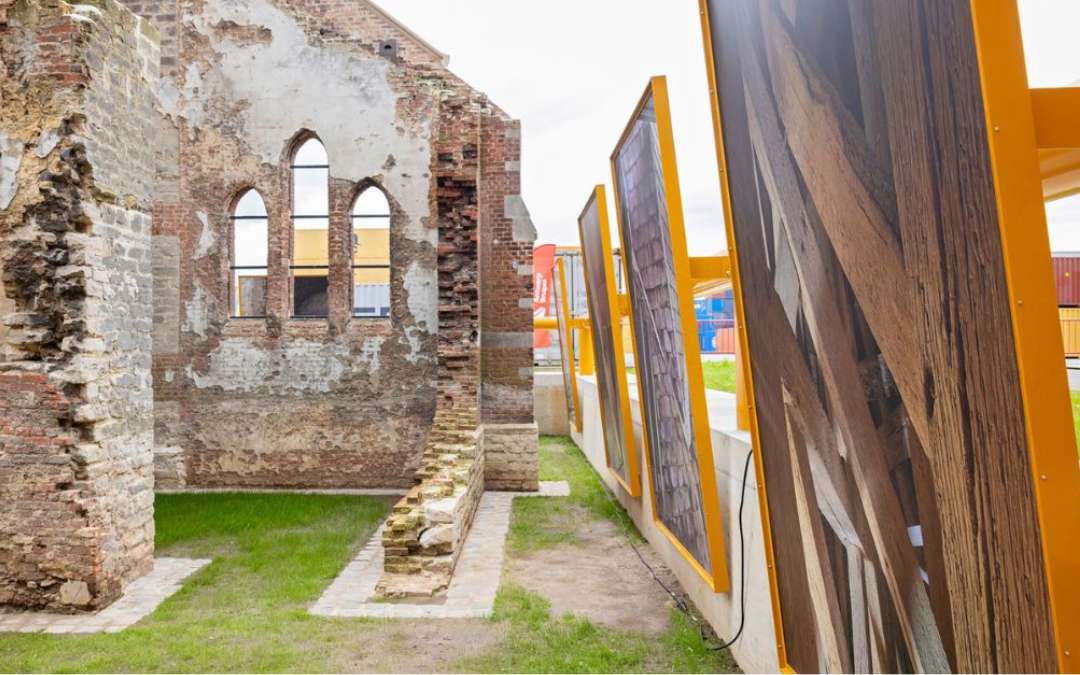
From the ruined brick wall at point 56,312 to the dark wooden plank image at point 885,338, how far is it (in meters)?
5.62

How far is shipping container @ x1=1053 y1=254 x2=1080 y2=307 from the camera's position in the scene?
68.7 feet

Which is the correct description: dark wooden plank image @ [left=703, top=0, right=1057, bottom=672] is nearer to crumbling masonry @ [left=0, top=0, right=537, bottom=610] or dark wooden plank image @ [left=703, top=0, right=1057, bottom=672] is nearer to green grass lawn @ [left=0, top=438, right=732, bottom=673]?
green grass lawn @ [left=0, top=438, right=732, bottom=673]

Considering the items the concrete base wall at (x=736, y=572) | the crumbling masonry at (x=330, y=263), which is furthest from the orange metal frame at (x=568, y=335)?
the concrete base wall at (x=736, y=572)

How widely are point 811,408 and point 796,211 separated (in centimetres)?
65

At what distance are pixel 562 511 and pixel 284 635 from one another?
5038 mm

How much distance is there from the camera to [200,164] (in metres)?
12.0

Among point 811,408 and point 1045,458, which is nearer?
point 1045,458

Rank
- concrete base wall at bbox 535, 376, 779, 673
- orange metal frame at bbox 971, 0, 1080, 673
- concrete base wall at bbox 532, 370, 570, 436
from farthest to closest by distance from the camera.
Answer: concrete base wall at bbox 532, 370, 570, 436
concrete base wall at bbox 535, 376, 779, 673
orange metal frame at bbox 971, 0, 1080, 673

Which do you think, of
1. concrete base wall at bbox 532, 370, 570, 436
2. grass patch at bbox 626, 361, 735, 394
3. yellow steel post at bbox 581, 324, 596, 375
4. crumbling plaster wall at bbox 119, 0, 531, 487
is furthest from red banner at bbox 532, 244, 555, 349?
crumbling plaster wall at bbox 119, 0, 531, 487

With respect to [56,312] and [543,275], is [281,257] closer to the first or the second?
[56,312]

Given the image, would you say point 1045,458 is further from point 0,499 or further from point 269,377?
point 269,377

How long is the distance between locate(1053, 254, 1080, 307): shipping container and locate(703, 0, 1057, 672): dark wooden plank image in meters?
21.5

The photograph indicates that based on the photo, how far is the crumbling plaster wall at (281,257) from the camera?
11.9 m

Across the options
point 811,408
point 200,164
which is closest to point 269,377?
point 200,164
